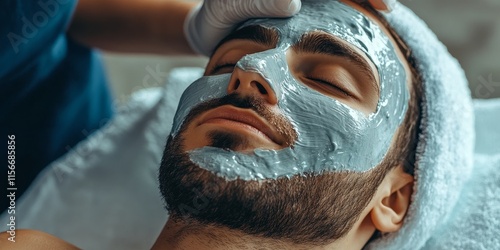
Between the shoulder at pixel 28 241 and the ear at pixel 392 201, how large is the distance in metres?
0.47

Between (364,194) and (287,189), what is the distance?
0.13m

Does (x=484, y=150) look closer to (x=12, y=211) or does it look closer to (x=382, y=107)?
(x=382, y=107)

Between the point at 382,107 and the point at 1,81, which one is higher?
the point at 382,107

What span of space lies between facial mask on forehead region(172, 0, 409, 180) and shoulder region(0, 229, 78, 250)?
26cm

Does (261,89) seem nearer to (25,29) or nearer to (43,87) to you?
(25,29)

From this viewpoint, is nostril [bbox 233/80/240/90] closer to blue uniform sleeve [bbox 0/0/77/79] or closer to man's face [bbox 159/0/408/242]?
man's face [bbox 159/0/408/242]

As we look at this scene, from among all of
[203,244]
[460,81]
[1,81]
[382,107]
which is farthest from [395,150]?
[1,81]

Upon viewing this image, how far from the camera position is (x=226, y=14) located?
3.11ft

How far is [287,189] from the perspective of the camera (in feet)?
2.61

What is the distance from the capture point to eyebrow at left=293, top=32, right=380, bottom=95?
865 mm
